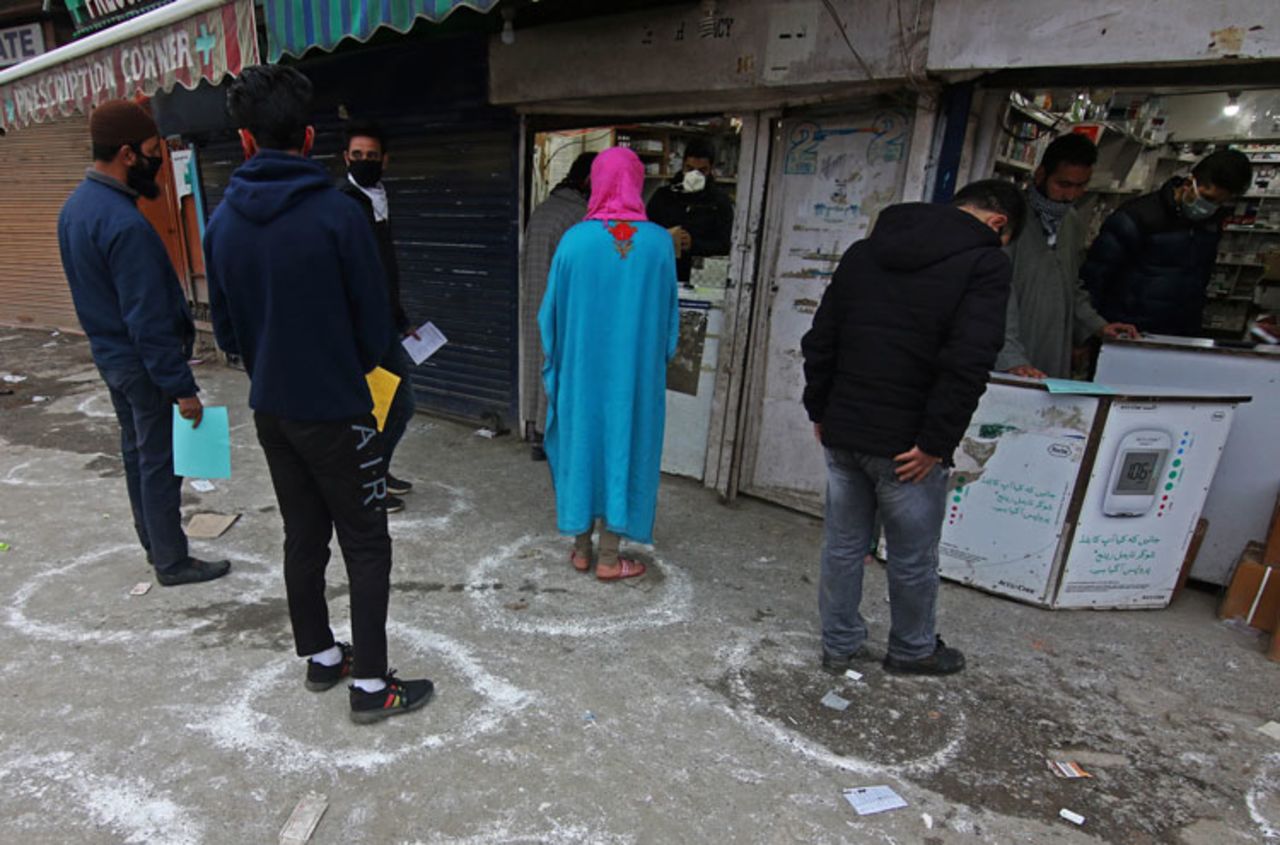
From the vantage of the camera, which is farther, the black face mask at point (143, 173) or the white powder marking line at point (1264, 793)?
the black face mask at point (143, 173)

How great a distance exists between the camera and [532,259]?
4500 millimetres

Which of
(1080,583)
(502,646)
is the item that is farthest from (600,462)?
(1080,583)

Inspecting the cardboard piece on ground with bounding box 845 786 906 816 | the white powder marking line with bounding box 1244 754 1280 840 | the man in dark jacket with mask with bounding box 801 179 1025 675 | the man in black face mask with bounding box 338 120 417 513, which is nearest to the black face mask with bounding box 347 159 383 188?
the man in black face mask with bounding box 338 120 417 513

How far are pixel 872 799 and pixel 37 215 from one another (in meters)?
11.7

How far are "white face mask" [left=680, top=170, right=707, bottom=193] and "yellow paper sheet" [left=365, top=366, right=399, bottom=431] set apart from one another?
307cm

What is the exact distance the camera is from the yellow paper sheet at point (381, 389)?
2.38m

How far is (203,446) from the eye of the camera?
3.01m

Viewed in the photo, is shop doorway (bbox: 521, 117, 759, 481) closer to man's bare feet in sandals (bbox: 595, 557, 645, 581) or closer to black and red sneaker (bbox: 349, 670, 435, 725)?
man's bare feet in sandals (bbox: 595, 557, 645, 581)

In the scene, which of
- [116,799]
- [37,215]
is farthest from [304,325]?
[37,215]

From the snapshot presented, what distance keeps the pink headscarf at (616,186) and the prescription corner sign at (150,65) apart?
2.14m

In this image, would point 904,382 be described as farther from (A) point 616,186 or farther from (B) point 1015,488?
(A) point 616,186

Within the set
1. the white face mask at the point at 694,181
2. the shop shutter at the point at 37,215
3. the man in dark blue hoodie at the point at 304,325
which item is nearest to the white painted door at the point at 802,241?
the white face mask at the point at 694,181

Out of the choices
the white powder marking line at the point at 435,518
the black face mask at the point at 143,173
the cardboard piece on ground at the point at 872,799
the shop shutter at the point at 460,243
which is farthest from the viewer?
the shop shutter at the point at 460,243

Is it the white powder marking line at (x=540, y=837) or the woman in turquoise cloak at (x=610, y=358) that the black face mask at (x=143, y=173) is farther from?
the white powder marking line at (x=540, y=837)
